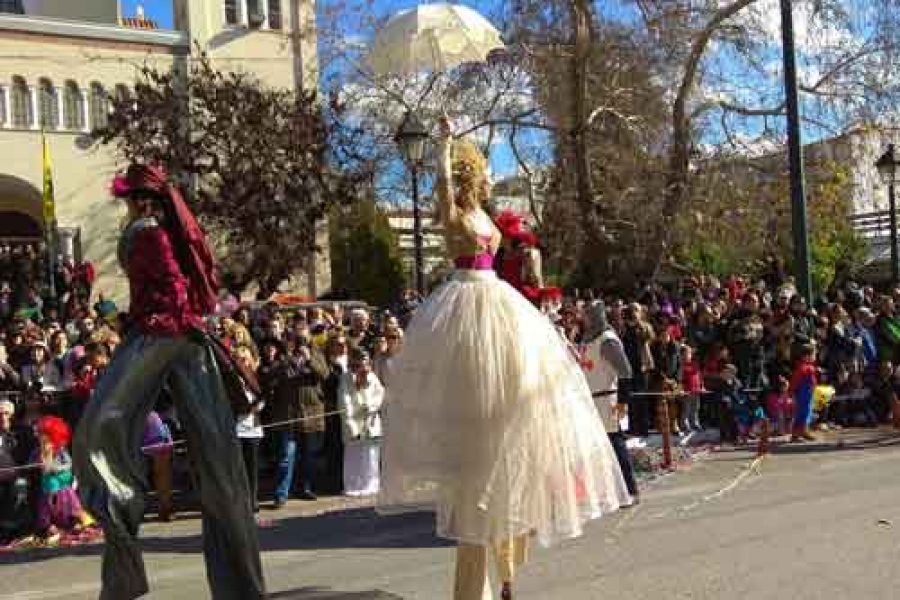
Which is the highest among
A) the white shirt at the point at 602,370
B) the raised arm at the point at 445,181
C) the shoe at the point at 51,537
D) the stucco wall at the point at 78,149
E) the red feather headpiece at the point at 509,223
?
the stucco wall at the point at 78,149

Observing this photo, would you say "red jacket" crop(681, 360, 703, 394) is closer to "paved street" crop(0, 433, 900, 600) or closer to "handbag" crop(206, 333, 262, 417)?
"paved street" crop(0, 433, 900, 600)

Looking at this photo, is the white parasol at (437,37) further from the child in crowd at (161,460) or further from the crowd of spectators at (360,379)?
the child in crowd at (161,460)

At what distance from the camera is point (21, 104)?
31797mm

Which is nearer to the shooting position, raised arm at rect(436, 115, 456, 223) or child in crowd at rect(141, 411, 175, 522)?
raised arm at rect(436, 115, 456, 223)

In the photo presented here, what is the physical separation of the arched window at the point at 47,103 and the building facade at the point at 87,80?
3 centimetres

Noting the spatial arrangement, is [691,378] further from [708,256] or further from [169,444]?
[708,256]

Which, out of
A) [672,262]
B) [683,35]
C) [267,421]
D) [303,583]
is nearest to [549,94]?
[683,35]

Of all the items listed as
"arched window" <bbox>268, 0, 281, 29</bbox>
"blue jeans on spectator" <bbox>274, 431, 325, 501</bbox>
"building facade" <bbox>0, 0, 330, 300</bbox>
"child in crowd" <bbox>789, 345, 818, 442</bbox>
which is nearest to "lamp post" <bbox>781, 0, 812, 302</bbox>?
"child in crowd" <bbox>789, 345, 818, 442</bbox>

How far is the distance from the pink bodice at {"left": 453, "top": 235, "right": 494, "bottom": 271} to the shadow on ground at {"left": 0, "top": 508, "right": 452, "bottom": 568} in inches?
121

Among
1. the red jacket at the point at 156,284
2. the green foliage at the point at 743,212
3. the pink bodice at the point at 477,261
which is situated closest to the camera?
the red jacket at the point at 156,284

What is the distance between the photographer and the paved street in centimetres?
588

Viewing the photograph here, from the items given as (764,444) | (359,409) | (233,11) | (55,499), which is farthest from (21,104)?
(764,444)

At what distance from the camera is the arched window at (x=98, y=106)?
32719 mm

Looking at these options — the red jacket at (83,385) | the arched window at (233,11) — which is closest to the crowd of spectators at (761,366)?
the red jacket at (83,385)
